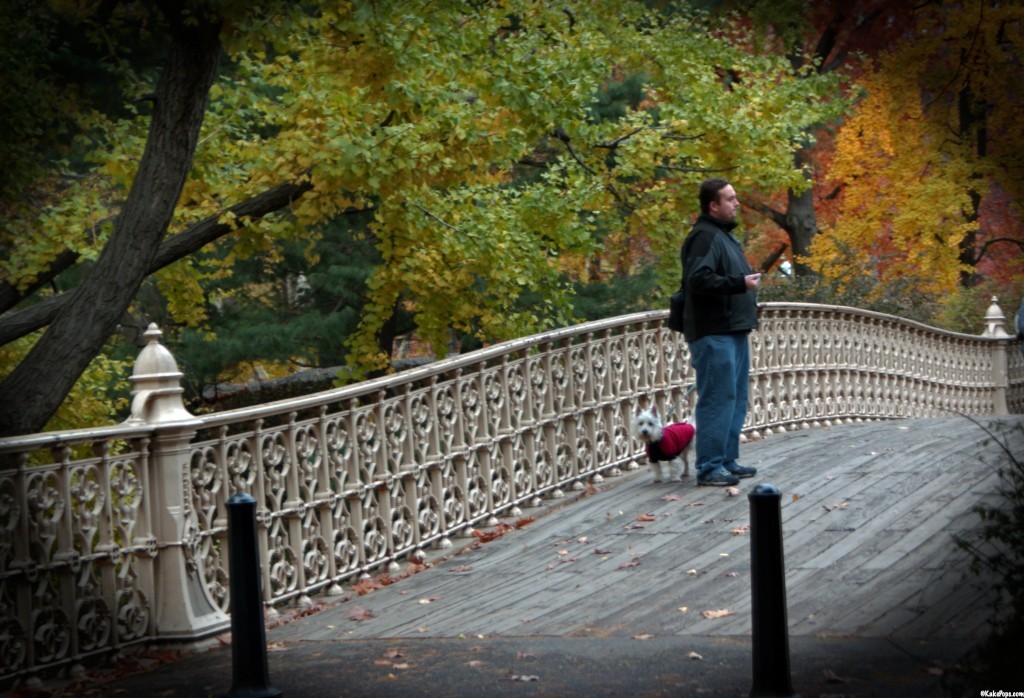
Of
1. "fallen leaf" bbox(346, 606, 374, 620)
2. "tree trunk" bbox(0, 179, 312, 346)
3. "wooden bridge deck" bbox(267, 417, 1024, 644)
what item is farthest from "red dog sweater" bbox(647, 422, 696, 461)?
"tree trunk" bbox(0, 179, 312, 346)

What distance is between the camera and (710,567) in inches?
308

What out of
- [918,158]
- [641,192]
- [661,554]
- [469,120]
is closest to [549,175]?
[641,192]

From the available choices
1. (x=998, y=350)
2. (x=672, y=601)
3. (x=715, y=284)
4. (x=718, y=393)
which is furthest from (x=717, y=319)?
(x=998, y=350)

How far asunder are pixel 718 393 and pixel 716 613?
10.7ft

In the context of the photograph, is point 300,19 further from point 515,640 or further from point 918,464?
point 515,640

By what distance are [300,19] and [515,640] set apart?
309 inches

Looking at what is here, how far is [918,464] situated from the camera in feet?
34.4

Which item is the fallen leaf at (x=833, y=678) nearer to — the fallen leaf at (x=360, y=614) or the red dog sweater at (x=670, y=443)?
the fallen leaf at (x=360, y=614)

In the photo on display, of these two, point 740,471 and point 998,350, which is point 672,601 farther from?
point 998,350

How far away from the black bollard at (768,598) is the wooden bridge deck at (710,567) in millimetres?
1015

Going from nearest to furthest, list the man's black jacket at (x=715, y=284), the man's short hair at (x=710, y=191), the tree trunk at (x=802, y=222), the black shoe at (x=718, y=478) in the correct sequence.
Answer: the man's black jacket at (x=715, y=284) < the man's short hair at (x=710, y=191) < the black shoe at (x=718, y=478) < the tree trunk at (x=802, y=222)

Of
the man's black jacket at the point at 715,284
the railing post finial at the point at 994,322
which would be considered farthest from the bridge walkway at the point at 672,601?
Result: the railing post finial at the point at 994,322

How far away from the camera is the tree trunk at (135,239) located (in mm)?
11555

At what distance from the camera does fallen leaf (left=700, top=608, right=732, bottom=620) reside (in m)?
6.79
